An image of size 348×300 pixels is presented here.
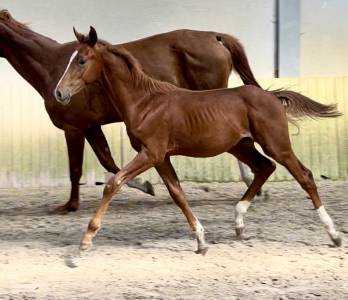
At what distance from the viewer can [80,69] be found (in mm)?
5414

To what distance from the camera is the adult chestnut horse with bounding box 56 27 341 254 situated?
5426mm

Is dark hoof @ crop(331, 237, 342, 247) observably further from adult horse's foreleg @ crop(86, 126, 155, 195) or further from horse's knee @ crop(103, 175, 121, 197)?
adult horse's foreleg @ crop(86, 126, 155, 195)

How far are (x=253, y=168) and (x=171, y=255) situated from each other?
3.82 ft

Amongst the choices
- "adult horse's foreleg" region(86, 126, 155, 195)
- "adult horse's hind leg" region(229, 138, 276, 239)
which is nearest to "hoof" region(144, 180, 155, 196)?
"adult horse's foreleg" region(86, 126, 155, 195)

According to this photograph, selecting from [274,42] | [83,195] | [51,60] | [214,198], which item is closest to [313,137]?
[274,42]

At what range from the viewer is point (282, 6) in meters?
9.49

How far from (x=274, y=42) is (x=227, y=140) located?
4.38 metres

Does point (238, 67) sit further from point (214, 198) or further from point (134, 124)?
point (134, 124)

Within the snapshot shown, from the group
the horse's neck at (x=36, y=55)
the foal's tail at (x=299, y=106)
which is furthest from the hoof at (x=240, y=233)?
the horse's neck at (x=36, y=55)

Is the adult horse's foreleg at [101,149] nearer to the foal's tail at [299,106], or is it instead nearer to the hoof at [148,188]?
the hoof at [148,188]

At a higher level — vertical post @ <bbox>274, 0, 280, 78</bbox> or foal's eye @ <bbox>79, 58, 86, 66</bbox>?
foal's eye @ <bbox>79, 58, 86, 66</bbox>

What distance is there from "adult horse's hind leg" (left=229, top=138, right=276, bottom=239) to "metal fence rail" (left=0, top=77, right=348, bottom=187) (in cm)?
316

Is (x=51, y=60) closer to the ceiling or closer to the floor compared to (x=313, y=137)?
closer to the ceiling

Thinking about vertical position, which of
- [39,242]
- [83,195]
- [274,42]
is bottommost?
[83,195]
